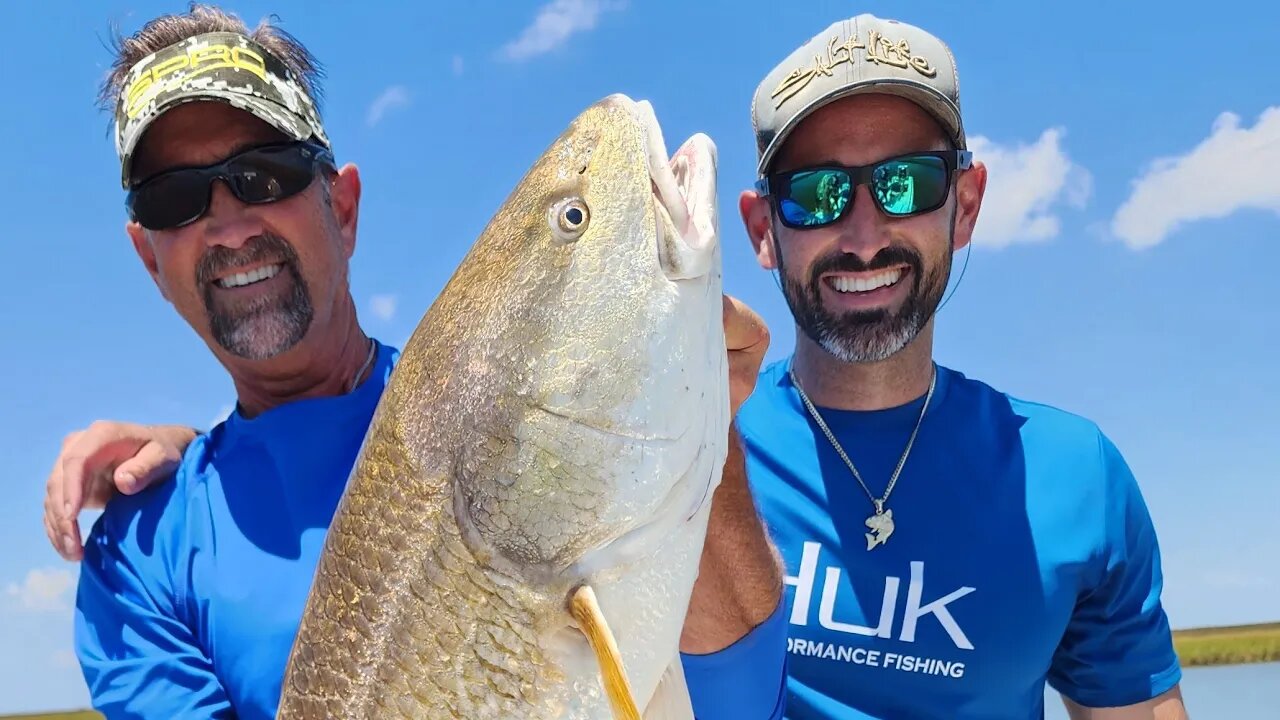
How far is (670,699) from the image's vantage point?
7.11 feet

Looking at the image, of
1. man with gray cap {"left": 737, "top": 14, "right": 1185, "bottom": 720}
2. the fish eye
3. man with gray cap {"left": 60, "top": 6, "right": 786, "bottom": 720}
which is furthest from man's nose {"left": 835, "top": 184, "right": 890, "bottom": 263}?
the fish eye

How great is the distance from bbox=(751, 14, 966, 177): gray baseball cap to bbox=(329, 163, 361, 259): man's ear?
1.53 meters

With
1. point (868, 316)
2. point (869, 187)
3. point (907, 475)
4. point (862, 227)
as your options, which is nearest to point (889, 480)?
point (907, 475)

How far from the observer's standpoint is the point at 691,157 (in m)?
2.13

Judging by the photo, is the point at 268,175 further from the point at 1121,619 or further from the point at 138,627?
the point at 1121,619

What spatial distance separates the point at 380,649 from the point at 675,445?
683 mm

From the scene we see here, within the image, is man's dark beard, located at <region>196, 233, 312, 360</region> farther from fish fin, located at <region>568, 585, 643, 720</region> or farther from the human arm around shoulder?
fish fin, located at <region>568, 585, 643, 720</region>

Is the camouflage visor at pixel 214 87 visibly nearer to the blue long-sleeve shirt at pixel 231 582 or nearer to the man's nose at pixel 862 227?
the blue long-sleeve shirt at pixel 231 582

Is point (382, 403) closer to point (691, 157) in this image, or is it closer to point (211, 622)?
point (691, 157)

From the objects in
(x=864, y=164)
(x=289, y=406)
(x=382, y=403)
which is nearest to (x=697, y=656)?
(x=382, y=403)

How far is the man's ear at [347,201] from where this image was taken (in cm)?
388

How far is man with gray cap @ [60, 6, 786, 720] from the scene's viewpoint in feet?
8.92

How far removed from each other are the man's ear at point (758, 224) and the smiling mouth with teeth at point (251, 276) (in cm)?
186

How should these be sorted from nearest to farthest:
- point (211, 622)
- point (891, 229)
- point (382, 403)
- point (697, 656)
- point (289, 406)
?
point (382, 403) → point (697, 656) → point (211, 622) → point (289, 406) → point (891, 229)
